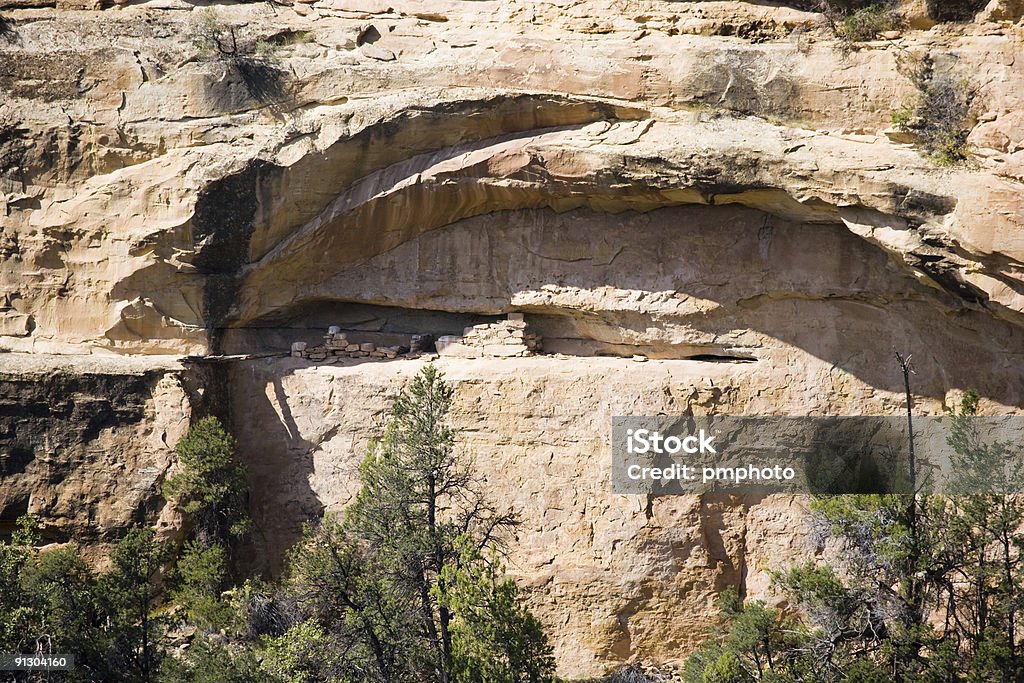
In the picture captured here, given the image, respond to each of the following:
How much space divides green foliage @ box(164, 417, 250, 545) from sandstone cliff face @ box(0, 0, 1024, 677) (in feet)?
1.05

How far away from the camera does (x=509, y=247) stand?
12273 mm

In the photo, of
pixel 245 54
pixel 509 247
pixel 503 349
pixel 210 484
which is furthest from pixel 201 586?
pixel 245 54

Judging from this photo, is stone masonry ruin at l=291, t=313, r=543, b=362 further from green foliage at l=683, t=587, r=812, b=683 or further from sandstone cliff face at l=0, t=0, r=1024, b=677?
green foliage at l=683, t=587, r=812, b=683

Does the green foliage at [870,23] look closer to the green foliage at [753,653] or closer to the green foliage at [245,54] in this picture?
the green foliage at [753,653]

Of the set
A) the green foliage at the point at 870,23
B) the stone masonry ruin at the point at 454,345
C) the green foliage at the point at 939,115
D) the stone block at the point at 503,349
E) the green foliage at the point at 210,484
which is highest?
the green foliage at the point at 870,23

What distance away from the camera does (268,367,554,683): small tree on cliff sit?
32.0 ft

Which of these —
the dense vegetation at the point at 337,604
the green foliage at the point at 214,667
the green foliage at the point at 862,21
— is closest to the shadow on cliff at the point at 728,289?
the dense vegetation at the point at 337,604

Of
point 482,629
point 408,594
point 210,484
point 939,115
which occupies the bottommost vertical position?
point 482,629

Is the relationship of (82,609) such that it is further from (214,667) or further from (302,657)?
(302,657)

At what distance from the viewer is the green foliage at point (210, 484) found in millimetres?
11828

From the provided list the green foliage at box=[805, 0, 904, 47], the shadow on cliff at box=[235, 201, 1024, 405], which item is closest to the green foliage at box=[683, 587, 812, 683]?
the shadow on cliff at box=[235, 201, 1024, 405]

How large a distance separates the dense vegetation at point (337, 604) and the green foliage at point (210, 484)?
0.80 feet

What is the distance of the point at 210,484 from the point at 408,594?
2.87 meters

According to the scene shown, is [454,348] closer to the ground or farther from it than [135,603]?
farther from it
